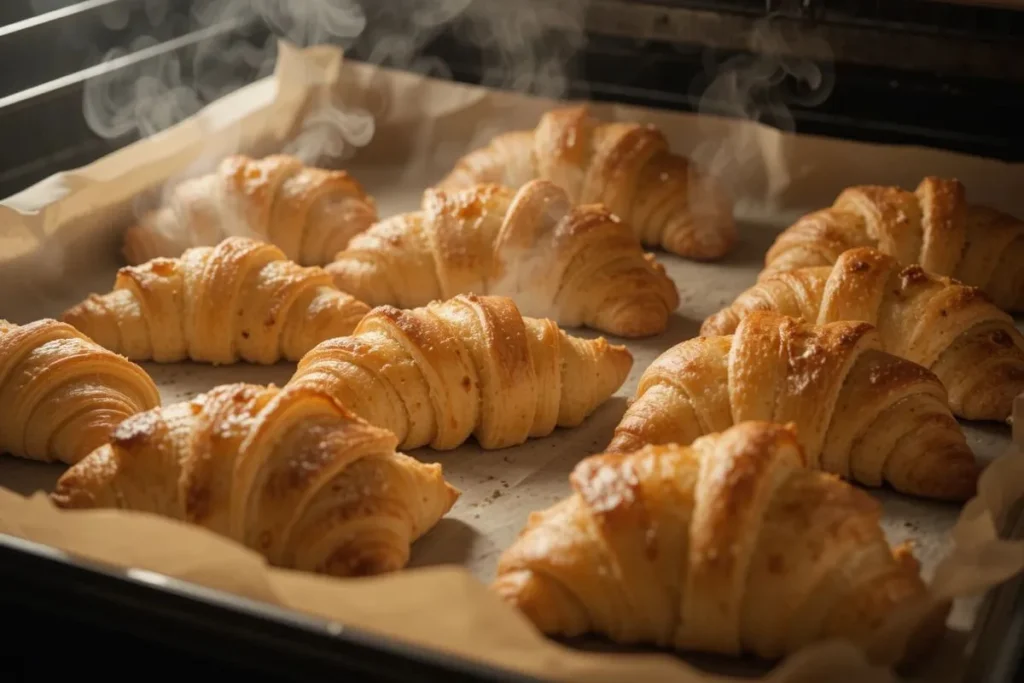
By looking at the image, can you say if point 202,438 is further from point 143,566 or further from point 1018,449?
point 1018,449

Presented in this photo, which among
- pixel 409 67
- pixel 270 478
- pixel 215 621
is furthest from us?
pixel 409 67

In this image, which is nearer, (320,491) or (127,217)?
(320,491)

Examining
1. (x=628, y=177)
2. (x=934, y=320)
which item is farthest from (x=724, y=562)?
(x=628, y=177)

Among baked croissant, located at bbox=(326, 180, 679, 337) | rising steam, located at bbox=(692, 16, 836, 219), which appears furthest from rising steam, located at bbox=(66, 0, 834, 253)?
baked croissant, located at bbox=(326, 180, 679, 337)

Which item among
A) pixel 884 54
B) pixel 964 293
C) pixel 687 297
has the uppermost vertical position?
pixel 884 54

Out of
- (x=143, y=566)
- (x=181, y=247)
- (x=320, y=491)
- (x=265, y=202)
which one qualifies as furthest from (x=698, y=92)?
(x=143, y=566)

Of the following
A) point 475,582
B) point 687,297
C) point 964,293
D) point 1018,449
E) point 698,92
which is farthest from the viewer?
point 698,92

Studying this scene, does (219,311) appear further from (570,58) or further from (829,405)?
(570,58)

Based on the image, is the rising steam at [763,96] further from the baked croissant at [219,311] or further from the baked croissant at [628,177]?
the baked croissant at [219,311]
